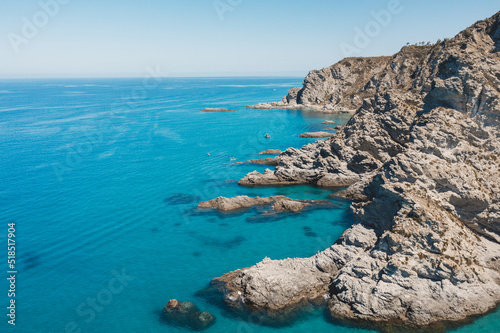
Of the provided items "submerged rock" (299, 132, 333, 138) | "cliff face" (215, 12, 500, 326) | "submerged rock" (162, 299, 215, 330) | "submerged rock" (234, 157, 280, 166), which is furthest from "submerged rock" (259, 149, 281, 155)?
"submerged rock" (162, 299, 215, 330)

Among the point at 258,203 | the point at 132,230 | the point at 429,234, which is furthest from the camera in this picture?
the point at 258,203

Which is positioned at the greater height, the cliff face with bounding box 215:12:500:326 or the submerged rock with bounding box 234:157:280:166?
the cliff face with bounding box 215:12:500:326

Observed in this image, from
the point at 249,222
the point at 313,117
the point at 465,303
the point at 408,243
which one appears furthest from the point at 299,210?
the point at 313,117

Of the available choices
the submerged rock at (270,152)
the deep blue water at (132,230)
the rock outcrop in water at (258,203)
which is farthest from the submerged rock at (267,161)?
the rock outcrop in water at (258,203)

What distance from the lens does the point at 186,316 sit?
105ft

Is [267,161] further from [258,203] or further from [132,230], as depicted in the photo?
[132,230]

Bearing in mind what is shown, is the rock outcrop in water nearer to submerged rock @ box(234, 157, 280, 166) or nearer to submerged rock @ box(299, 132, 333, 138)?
submerged rock @ box(234, 157, 280, 166)

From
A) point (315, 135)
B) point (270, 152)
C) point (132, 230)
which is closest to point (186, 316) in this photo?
point (132, 230)

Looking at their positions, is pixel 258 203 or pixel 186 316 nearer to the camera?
pixel 186 316

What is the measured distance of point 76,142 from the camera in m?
106

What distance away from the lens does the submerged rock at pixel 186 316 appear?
1218 inches

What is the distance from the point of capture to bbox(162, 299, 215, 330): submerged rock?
102 ft

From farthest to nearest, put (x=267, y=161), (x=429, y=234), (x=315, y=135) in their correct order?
(x=315, y=135) → (x=267, y=161) → (x=429, y=234)

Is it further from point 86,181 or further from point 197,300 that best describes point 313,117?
point 197,300
